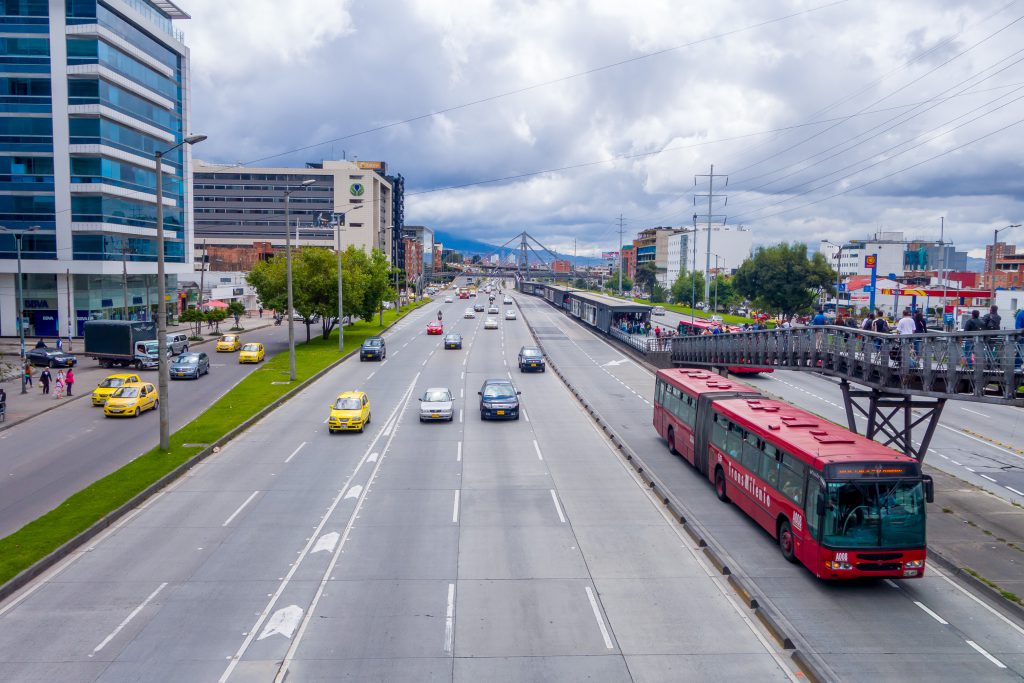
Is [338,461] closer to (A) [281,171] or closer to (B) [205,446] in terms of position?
(B) [205,446]

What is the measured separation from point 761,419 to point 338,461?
13.7m

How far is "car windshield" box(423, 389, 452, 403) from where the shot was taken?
110ft

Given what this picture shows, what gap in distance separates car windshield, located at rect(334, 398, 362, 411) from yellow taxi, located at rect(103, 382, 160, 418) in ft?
33.2

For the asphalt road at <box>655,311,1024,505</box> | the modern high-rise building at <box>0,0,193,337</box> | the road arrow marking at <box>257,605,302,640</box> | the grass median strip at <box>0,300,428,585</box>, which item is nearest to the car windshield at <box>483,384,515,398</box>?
the grass median strip at <box>0,300,428,585</box>

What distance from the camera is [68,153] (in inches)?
2552

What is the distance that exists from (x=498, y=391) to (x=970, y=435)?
69.6ft

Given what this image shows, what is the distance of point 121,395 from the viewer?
34.7 m

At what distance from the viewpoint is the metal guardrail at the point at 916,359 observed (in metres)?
16.6

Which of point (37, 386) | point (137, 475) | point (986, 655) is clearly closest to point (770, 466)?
point (986, 655)

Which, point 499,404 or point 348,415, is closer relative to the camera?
point 348,415

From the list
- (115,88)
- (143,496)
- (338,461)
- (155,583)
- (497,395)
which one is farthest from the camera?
(115,88)

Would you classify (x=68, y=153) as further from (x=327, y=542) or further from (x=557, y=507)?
(x=557, y=507)

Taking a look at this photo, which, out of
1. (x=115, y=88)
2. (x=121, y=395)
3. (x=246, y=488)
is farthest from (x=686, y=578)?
(x=115, y=88)

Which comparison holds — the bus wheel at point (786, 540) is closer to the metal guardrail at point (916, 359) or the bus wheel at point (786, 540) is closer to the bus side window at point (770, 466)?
the bus side window at point (770, 466)
